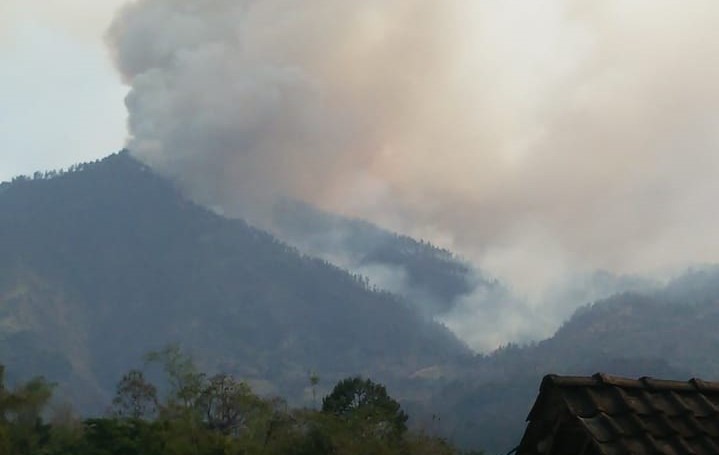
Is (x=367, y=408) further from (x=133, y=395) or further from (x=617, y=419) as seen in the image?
(x=617, y=419)

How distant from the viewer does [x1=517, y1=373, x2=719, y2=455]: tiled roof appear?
7.63 meters

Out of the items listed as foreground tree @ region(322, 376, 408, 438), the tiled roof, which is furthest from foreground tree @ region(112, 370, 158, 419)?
the tiled roof

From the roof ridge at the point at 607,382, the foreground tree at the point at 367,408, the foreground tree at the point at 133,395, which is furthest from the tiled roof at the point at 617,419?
the foreground tree at the point at 133,395

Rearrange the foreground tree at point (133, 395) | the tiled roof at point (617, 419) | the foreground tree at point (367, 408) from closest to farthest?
1. the tiled roof at point (617, 419)
2. the foreground tree at point (367, 408)
3. the foreground tree at point (133, 395)

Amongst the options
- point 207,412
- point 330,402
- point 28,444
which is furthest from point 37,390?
point 330,402

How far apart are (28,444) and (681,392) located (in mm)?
67416

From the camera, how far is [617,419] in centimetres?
784

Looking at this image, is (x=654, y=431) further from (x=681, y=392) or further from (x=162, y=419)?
(x=162, y=419)

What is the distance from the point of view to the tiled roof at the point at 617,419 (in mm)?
7629

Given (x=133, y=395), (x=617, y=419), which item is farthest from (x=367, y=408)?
(x=617, y=419)

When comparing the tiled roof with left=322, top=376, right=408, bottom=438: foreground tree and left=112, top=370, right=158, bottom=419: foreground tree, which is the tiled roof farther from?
left=112, top=370, right=158, bottom=419: foreground tree

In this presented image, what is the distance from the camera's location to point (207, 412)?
75562 mm

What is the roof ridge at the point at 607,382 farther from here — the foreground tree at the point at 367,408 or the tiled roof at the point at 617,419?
the foreground tree at the point at 367,408

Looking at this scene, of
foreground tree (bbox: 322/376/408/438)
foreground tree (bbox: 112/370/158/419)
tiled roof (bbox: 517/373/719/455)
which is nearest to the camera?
tiled roof (bbox: 517/373/719/455)
